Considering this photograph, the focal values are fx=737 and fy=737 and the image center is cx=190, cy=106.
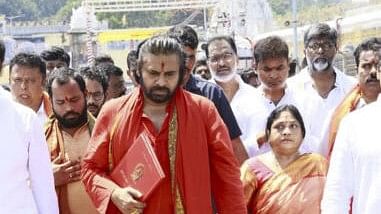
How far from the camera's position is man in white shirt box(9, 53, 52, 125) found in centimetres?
443

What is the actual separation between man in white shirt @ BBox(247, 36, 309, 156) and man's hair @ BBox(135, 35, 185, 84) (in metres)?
1.27

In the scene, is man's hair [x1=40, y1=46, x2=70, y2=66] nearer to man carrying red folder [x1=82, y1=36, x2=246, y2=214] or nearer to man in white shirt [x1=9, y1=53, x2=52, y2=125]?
man in white shirt [x1=9, y1=53, x2=52, y2=125]

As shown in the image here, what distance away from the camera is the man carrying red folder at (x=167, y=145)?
326cm

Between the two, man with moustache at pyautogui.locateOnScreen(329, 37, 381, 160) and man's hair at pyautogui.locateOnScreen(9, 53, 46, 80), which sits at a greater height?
man's hair at pyautogui.locateOnScreen(9, 53, 46, 80)

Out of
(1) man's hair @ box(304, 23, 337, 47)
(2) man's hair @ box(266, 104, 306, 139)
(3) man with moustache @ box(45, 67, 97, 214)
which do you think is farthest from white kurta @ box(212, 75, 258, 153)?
(3) man with moustache @ box(45, 67, 97, 214)

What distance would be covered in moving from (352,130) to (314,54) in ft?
5.65

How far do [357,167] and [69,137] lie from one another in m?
1.62

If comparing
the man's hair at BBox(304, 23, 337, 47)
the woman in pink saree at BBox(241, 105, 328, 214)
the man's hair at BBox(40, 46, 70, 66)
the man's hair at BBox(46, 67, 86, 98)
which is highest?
the man's hair at BBox(304, 23, 337, 47)

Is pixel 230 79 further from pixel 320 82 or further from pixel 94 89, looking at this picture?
pixel 94 89

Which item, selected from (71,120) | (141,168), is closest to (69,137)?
(71,120)

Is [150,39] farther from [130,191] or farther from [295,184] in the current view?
[295,184]

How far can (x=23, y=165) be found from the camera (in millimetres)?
3090

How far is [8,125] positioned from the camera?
3086 mm

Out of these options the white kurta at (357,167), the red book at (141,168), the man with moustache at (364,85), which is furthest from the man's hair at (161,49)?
the man with moustache at (364,85)
